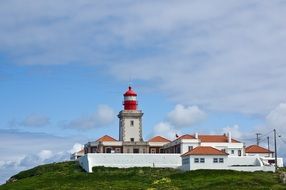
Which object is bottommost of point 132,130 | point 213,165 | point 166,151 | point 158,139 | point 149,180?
point 149,180

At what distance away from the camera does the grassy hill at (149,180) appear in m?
50.2

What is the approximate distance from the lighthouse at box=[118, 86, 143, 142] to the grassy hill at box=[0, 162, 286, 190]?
1156 cm

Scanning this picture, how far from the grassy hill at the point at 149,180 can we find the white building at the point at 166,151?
187 cm

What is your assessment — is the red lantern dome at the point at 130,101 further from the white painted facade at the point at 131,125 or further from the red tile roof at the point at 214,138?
the red tile roof at the point at 214,138

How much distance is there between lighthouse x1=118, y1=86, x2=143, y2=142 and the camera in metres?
77.1

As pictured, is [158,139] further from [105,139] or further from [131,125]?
[105,139]

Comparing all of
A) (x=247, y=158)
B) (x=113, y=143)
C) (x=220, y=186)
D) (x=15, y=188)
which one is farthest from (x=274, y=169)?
(x=15, y=188)

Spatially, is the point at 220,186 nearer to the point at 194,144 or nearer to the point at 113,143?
the point at 194,144

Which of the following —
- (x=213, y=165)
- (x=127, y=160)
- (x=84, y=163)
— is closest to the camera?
(x=213, y=165)

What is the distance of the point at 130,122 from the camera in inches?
3051

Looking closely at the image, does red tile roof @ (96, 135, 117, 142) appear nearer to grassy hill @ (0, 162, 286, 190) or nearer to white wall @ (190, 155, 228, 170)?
grassy hill @ (0, 162, 286, 190)

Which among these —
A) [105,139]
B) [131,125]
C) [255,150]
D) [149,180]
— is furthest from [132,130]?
[149,180]

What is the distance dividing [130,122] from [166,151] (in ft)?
20.1

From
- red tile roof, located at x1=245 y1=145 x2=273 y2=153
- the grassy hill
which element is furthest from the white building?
the grassy hill
